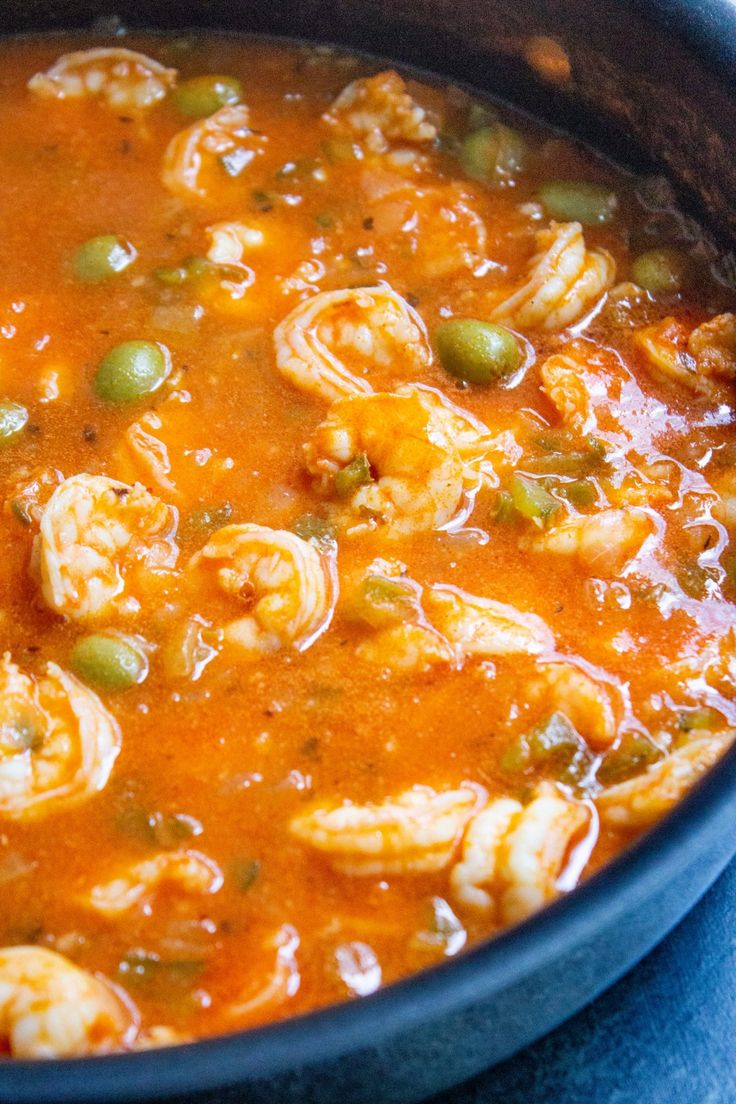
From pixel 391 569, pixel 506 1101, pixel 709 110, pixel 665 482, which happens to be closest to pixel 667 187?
pixel 709 110

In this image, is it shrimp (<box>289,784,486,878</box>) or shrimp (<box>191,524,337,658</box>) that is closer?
shrimp (<box>289,784,486,878</box>)

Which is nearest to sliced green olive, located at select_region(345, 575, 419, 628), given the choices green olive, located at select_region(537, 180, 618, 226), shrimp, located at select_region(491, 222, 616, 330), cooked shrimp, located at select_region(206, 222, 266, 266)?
shrimp, located at select_region(491, 222, 616, 330)

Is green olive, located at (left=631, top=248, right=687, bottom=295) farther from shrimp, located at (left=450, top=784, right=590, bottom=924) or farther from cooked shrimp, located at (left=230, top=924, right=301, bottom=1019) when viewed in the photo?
cooked shrimp, located at (left=230, top=924, right=301, bottom=1019)

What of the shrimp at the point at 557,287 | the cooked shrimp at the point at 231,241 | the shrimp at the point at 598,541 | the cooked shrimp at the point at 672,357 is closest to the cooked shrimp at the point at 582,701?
the shrimp at the point at 598,541

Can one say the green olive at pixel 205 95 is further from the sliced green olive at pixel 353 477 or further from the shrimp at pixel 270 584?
the shrimp at pixel 270 584

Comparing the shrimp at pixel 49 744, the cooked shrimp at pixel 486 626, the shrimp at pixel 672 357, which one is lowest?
the shrimp at pixel 49 744

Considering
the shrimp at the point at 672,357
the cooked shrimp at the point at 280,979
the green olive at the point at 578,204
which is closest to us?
the cooked shrimp at the point at 280,979
